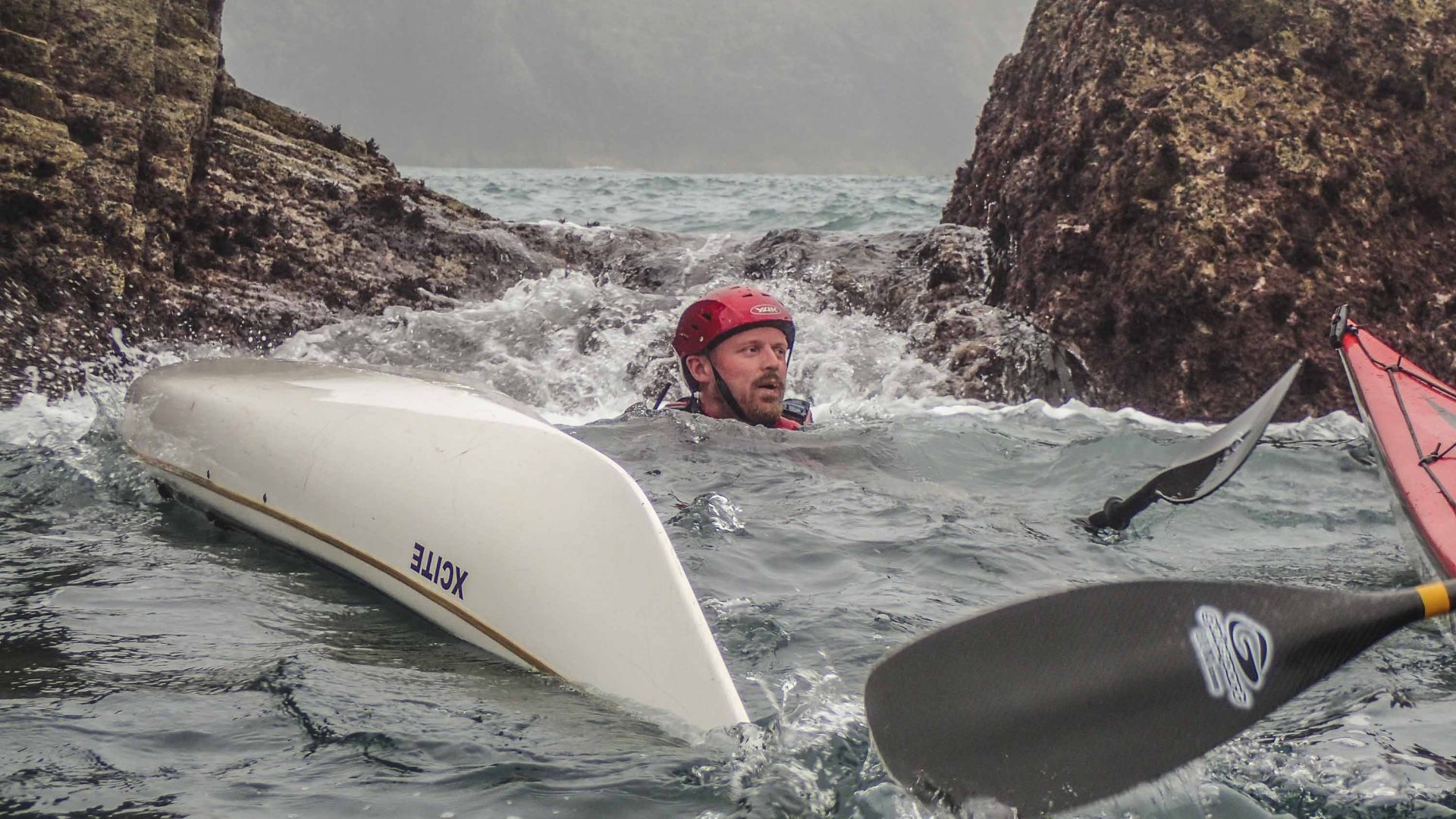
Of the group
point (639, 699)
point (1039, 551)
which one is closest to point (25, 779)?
point (639, 699)

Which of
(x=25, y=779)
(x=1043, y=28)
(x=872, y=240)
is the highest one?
(x=1043, y=28)

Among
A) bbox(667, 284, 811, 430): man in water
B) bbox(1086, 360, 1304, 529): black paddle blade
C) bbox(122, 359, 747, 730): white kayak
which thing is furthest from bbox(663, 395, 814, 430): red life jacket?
bbox(122, 359, 747, 730): white kayak

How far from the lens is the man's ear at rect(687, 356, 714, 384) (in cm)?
650

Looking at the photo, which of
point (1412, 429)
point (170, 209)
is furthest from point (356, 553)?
point (170, 209)

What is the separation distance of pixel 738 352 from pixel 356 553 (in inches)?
117

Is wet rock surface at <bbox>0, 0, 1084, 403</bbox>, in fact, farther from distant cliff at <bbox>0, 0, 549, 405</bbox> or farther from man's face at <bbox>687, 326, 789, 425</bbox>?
man's face at <bbox>687, 326, 789, 425</bbox>

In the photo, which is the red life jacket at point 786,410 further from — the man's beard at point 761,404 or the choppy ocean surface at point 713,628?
the choppy ocean surface at point 713,628

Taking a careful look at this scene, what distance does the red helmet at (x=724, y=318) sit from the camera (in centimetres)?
632

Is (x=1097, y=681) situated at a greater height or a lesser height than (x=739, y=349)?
lesser

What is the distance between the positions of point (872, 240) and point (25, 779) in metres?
8.42

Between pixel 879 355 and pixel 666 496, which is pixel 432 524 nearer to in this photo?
pixel 666 496

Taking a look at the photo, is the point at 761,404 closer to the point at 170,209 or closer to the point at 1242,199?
the point at 1242,199

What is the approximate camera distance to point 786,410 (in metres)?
6.61

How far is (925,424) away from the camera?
703 centimetres
